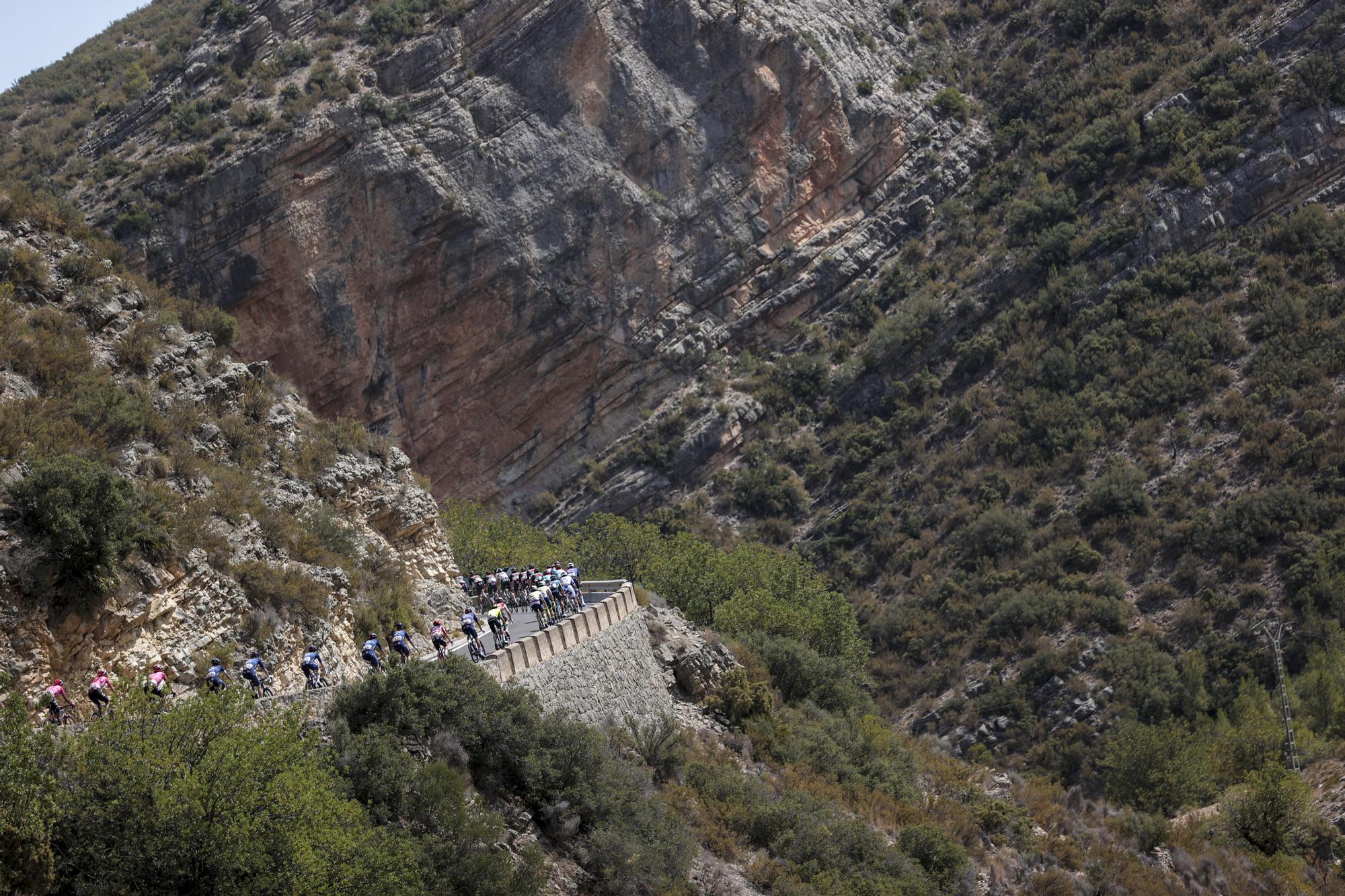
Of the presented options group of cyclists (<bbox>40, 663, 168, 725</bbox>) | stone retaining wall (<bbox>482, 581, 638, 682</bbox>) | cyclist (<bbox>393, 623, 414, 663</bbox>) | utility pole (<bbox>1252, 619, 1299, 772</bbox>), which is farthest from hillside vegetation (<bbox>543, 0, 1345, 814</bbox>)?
group of cyclists (<bbox>40, 663, 168, 725</bbox>)

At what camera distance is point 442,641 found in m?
25.3

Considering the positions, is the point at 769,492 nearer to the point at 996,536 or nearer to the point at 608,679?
the point at 996,536

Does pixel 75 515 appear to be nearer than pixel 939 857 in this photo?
Yes

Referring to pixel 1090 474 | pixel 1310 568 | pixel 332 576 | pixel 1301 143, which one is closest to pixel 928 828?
pixel 332 576

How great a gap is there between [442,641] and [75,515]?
23.5 feet

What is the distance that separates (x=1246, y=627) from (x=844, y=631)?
14.2 meters

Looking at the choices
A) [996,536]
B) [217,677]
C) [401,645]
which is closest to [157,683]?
[217,677]

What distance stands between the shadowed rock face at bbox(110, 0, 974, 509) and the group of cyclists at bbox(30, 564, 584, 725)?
1184 inches

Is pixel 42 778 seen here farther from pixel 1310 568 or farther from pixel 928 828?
pixel 1310 568

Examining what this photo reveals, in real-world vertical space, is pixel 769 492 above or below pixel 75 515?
above

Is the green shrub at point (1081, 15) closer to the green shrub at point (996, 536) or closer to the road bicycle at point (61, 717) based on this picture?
the green shrub at point (996, 536)

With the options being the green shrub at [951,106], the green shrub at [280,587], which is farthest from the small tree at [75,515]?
the green shrub at [951,106]

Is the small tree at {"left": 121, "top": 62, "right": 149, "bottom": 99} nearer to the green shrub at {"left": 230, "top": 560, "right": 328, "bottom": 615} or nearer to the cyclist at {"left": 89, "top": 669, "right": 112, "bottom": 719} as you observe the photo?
the green shrub at {"left": 230, "top": 560, "right": 328, "bottom": 615}

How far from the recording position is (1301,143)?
63.4m
